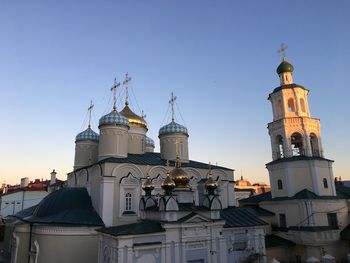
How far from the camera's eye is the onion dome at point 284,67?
72.4 ft

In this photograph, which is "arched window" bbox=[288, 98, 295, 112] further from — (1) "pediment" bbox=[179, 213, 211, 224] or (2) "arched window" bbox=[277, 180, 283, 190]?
(1) "pediment" bbox=[179, 213, 211, 224]

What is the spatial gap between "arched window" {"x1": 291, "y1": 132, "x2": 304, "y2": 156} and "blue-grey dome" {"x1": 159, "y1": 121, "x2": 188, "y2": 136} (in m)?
8.10

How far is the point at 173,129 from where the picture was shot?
74.1 feet

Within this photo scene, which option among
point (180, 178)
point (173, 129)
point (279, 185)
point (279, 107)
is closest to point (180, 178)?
point (180, 178)

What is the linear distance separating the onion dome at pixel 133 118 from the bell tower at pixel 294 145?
397 inches

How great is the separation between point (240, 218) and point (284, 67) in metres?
12.7

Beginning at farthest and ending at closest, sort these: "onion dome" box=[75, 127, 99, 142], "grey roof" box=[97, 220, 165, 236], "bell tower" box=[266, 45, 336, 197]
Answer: "onion dome" box=[75, 127, 99, 142] → "bell tower" box=[266, 45, 336, 197] → "grey roof" box=[97, 220, 165, 236]

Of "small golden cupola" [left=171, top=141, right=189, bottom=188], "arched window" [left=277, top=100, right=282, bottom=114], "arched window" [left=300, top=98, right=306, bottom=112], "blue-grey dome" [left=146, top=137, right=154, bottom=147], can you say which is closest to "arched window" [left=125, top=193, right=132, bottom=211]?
"small golden cupola" [left=171, top=141, right=189, bottom=188]

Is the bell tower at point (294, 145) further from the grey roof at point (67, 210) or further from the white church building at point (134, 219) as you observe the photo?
the grey roof at point (67, 210)

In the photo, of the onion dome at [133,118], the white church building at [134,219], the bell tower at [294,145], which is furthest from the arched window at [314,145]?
the onion dome at [133,118]

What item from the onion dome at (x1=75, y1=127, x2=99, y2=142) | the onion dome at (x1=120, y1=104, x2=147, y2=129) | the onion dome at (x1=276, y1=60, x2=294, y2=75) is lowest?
the onion dome at (x1=75, y1=127, x2=99, y2=142)

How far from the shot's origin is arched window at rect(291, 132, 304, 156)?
2048cm

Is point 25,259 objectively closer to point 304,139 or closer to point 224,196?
point 224,196

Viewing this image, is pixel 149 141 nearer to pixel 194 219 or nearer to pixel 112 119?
pixel 112 119
